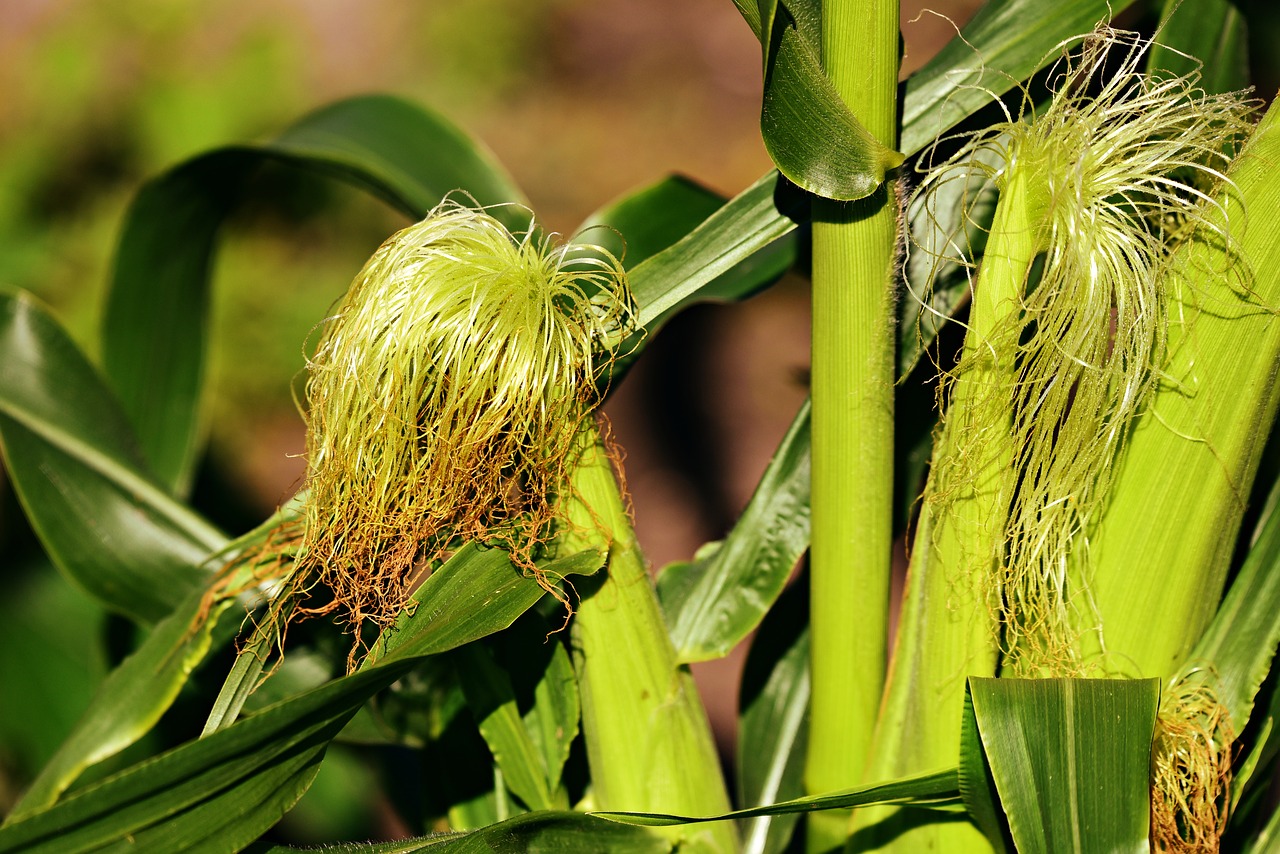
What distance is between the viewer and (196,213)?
2.81ft

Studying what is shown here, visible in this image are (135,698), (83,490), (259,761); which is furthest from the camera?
(83,490)

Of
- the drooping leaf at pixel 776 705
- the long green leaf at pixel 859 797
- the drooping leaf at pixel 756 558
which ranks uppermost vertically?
the drooping leaf at pixel 756 558

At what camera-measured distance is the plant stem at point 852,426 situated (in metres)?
0.45

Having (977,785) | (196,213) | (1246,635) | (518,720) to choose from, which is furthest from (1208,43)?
(196,213)

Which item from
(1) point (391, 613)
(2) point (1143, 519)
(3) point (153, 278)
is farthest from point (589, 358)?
(3) point (153, 278)

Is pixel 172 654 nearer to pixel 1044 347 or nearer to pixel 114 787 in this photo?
pixel 114 787

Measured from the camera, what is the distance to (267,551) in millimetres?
579

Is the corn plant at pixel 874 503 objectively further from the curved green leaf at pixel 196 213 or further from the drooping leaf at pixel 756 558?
the curved green leaf at pixel 196 213

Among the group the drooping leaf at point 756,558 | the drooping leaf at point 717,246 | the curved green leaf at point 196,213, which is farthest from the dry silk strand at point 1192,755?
the curved green leaf at point 196,213

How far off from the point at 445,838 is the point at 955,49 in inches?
21.1

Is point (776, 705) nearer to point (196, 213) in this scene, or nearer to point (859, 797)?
point (859, 797)

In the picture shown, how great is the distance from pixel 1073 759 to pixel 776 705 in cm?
40

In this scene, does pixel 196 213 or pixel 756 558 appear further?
pixel 196 213

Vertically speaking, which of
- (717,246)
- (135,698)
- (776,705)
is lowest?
(776,705)
